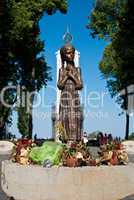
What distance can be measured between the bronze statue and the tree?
2568 centimetres

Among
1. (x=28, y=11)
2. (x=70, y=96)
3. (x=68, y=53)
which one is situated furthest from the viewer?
(x=28, y=11)

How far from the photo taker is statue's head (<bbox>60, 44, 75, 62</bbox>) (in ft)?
59.9

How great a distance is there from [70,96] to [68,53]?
1.11 meters

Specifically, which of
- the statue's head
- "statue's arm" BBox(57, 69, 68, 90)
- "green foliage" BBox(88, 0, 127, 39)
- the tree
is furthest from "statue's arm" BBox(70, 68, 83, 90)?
"green foliage" BBox(88, 0, 127, 39)

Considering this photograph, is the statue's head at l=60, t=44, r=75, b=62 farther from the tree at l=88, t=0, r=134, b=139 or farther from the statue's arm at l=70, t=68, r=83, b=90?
the tree at l=88, t=0, r=134, b=139

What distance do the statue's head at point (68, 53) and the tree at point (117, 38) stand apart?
2565 centimetres

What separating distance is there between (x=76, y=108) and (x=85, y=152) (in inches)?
104

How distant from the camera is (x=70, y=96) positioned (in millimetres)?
18156

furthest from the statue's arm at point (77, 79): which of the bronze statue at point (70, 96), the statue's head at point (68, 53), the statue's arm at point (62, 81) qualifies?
the statue's head at point (68, 53)

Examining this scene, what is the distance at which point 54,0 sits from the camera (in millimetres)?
49906

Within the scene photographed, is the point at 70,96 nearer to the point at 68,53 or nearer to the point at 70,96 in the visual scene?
the point at 70,96

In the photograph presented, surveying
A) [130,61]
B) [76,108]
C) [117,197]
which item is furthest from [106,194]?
[130,61]

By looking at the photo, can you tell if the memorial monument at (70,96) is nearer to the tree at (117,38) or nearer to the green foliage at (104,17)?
the tree at (117,38)

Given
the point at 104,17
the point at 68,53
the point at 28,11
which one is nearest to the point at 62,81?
the point at 68,53
